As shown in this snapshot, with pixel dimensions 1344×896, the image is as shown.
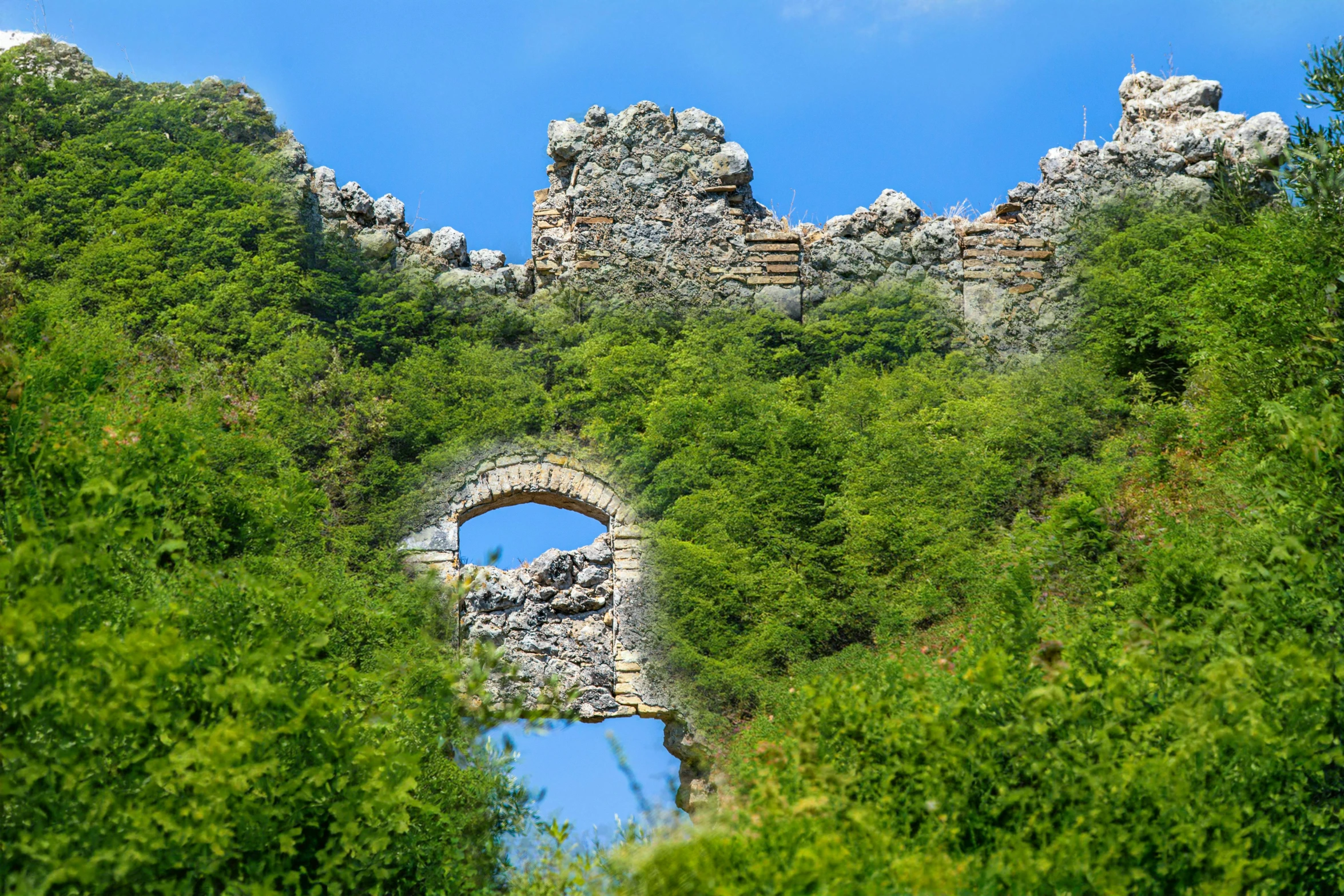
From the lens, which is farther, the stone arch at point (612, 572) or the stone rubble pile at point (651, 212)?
the stone rubble pile at point (651, 212)

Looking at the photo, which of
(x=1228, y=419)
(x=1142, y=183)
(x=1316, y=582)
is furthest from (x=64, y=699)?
(x=1142, y=183)

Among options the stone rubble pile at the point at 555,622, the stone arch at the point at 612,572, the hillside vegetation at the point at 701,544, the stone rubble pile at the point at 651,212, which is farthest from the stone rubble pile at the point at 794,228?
the stone rubble pile at the point at 555,622

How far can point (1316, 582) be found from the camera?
23.5 ft

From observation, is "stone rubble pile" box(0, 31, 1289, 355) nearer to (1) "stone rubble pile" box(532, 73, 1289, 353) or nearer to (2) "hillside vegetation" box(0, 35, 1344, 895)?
(1) "stone rubble pile" box(532, 73, 1289, 353)

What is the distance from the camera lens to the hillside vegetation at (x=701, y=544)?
5.59 metres

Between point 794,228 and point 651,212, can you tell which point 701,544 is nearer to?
point 651,212

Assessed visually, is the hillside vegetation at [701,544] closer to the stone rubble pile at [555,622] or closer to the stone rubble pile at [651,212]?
the stone rubble pile at [651,212]

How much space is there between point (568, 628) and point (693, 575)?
6.41 feet

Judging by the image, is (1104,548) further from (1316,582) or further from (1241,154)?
(1241,154)

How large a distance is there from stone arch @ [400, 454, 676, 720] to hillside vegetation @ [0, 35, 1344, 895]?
0.28 m

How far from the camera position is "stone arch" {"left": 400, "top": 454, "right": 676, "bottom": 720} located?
1115 centimetres

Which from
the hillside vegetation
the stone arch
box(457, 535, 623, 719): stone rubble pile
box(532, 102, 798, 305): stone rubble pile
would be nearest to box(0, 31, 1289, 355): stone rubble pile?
box(532, 102, 798, 305): stone rubble pile

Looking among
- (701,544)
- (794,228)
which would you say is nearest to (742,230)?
(794,228)

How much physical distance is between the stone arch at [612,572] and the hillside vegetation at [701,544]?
0.28 m
